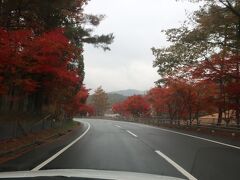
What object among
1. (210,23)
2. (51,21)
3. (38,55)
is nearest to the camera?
(38,55)

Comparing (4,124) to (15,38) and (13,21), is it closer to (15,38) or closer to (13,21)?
(15,38)

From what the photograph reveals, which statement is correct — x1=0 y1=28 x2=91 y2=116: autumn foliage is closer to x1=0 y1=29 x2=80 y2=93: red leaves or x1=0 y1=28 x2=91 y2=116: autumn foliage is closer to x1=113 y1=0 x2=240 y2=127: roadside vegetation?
x1=0 y1=29 x2=80 y2=93: red leaves

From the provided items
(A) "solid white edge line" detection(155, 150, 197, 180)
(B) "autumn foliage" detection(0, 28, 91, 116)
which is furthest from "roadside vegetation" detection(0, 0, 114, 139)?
(A) "solid white edge line" detection(155, 150, 197, 180)

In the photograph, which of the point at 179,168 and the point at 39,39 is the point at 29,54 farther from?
the point at 179,168

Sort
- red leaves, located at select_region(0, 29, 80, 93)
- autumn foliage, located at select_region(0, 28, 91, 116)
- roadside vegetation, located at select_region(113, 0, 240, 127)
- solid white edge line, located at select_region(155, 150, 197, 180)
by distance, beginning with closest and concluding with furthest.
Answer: solid white edge line, located at select_region(155, 150, 197, 180) < red leaves, located at select_region(0, 29, 80, 93) < autumn foliage, located at select_region(0, 28, 91, 116) < roadside vegetation, located at select_region(113, 0, 240, 127)

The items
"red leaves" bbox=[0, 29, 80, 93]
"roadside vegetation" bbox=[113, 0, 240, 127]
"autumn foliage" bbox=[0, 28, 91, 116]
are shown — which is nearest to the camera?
"red leaves" bbox=[0, 29, 80, 93]

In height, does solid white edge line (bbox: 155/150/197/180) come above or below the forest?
below

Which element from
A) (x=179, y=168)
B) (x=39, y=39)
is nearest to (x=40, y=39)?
(x=39, y=39)

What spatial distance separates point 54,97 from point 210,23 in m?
19.5

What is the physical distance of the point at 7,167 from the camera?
1276cm

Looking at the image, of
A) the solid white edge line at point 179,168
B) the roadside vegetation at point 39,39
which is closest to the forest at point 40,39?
the roadside vegetation at point 39,39

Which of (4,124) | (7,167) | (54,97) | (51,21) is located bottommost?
(7,167)

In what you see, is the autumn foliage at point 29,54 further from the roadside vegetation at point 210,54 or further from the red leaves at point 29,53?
the roadside vegetation at point 210,54

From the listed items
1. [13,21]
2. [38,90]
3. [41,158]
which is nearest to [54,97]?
[38,90]
